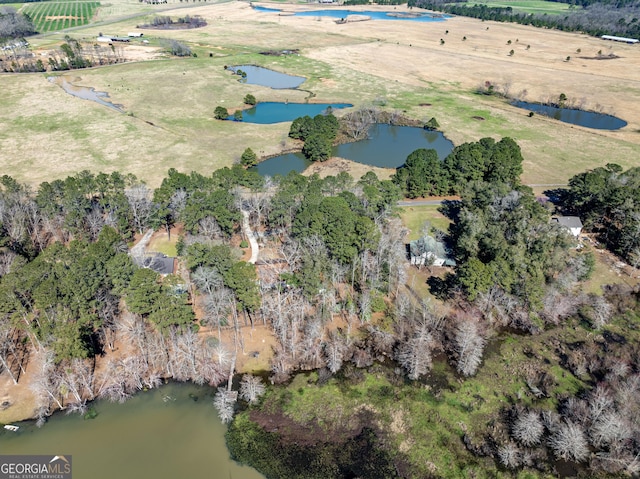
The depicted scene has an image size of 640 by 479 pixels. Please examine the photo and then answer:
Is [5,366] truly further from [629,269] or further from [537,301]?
[629,269]

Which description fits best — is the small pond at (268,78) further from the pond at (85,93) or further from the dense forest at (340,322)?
the dense forest at (340,322)

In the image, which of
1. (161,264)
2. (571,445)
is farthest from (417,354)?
(161,264)

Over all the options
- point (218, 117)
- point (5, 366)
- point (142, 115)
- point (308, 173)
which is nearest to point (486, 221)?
point (308, 173)

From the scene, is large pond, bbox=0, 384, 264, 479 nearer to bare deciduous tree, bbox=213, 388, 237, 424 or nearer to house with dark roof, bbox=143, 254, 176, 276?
bare deciduous tree, bbox=213, 388, 237, 424

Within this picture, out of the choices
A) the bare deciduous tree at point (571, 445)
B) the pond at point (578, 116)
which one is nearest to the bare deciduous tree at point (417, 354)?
the bare deciduous tree at point (571, 445)

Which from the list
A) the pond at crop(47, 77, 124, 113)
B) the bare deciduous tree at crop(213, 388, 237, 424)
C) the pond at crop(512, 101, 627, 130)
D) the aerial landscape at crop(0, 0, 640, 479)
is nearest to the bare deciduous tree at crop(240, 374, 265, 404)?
the aerial landscape at crop(0, 0, 640, 479)

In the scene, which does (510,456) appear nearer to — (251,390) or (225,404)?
(251,390)
